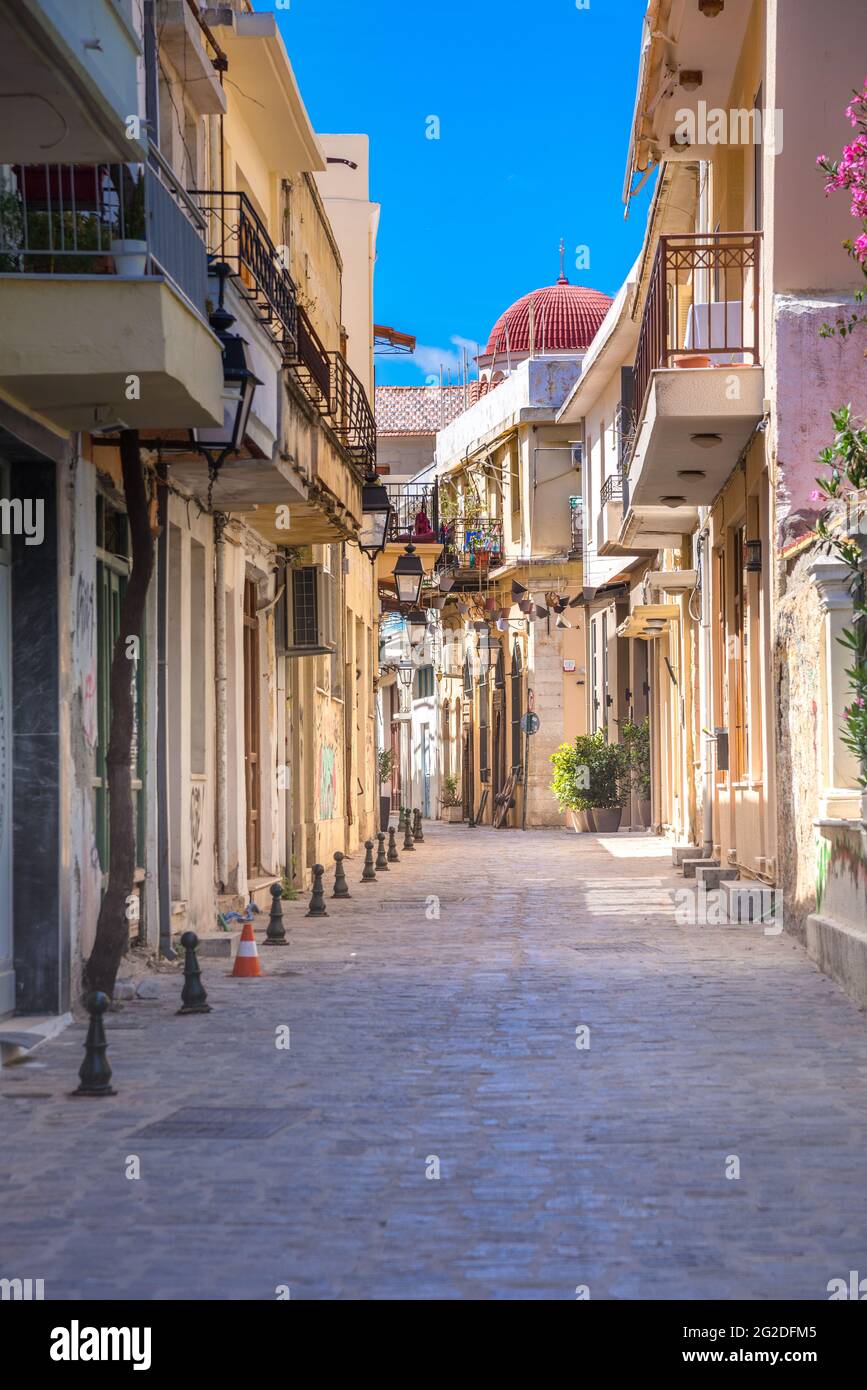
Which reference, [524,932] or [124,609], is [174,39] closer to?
[124,609]

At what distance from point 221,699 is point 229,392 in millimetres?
4379

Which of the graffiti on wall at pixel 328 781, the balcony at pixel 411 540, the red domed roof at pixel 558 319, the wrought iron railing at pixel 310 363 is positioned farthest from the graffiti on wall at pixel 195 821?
the red domed roof at pixel 558 319

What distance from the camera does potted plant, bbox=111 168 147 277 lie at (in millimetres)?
9266

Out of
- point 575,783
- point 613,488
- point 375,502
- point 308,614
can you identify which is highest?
point 613,488

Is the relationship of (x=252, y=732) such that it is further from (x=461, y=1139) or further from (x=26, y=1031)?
(x=461, y=1139)

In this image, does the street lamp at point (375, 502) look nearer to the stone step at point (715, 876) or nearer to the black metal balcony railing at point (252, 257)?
the black metal balcony railing at point (252, 257)

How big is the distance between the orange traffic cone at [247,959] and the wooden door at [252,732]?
18.0ft

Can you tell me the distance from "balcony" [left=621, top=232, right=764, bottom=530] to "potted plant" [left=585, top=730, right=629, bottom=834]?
1557 centimetres

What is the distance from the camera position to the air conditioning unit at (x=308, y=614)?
19.0 metres

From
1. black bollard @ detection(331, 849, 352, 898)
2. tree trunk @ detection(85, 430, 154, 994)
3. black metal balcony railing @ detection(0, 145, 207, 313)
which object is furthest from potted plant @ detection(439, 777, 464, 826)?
black metal balcony railing @ detection(0, 145, 207, 313)

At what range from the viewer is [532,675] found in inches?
1548

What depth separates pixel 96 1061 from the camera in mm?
7480

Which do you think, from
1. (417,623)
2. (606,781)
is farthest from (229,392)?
(417,623)

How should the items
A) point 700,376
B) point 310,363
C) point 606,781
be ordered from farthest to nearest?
point 606,781, point 310,363, point 700,376
